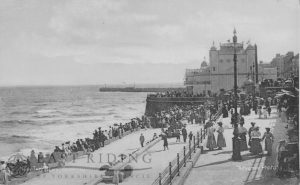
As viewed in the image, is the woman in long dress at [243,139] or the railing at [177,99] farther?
the railing at [177,99]

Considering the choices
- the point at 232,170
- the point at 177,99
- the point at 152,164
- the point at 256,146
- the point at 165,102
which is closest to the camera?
the point at 232,170

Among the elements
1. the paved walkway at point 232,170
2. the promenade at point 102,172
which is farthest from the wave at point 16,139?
the paved walkway at point 232,170

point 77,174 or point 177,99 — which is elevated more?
point 177,99

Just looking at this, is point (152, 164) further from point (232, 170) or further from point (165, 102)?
point (165, 102)

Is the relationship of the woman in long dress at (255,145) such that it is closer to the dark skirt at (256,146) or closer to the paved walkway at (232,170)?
the dark skirt at (256,146)

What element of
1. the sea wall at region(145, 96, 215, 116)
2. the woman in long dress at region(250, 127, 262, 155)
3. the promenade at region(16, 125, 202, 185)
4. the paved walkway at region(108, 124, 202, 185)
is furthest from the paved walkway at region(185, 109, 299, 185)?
the sea wall at region(145, 96, 215, 116)

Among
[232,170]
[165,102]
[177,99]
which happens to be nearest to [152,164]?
[232,170]

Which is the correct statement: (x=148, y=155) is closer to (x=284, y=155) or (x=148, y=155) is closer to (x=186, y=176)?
(x=186, y=176)

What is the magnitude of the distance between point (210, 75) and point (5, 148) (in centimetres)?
4405

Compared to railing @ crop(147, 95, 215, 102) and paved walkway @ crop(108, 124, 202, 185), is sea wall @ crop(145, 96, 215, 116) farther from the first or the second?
paved walkway @ crop(108, 124, 202, 185)

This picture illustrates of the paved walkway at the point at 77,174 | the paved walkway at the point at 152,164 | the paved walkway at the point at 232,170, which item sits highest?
the paved walkway at the point at 232,170

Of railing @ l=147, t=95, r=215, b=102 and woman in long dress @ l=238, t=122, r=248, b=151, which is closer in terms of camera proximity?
woman in long dress @ l=238, t=122, r=248, b=151

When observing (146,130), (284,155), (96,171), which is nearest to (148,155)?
(96,171)

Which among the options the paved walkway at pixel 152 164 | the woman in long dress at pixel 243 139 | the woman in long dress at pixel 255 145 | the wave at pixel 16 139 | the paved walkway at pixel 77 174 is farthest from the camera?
the wave at pixel 16 139
